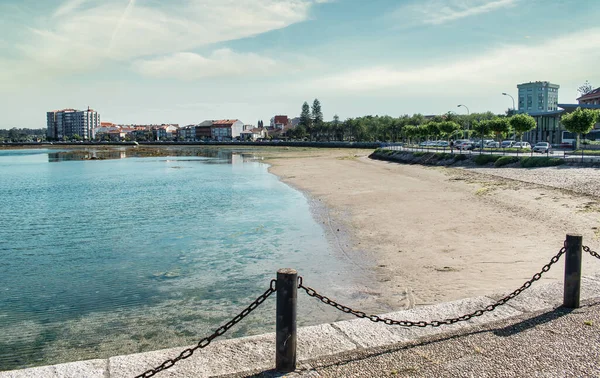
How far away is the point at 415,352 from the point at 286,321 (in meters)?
1.63

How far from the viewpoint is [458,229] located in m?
17.7

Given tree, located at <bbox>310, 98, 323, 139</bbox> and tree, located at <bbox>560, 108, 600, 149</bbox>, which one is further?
tree, located at <bbox>310, 98, 323, 139</bbox>

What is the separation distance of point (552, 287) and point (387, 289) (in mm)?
3950

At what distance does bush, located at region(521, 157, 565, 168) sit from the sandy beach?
122 inches

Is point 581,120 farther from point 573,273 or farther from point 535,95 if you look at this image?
point 535,95

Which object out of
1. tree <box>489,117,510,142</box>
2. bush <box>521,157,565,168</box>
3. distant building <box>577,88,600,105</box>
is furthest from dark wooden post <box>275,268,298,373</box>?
distant building <box>577,88,600,105</box>

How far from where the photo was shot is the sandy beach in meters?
11.4

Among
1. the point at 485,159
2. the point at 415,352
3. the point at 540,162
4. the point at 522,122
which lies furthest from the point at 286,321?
the point at 522,122

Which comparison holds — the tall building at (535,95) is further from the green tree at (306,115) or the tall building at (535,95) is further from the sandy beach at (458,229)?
the sandy beach at (458,229)

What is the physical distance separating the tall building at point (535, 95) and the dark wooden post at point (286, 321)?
161362 mm

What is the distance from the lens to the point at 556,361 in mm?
5422

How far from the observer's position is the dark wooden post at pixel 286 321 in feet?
17.3

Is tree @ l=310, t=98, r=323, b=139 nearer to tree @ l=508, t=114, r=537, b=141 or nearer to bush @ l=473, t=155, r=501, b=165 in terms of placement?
tree @ l=508, t=114, r=537, b=141

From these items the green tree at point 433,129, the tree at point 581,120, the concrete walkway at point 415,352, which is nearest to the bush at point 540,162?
the tree at point 581,120
